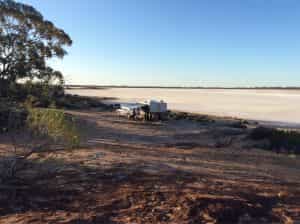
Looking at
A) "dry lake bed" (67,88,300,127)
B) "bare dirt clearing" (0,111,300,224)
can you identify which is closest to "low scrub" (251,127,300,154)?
"bare dirt clearing" (0,111,300,224)

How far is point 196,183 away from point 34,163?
3.29 meters

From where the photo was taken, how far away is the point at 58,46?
14.7 metres

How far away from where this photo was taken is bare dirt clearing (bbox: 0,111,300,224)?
152 inches

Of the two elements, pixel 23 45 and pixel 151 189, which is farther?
pixel 23 45

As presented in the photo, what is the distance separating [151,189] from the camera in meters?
4.87

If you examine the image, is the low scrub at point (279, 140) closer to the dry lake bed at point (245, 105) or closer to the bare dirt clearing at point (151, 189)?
the bare dirt clearing at point (151, 189)

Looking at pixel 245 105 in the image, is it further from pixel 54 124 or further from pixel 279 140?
pixel 54 124

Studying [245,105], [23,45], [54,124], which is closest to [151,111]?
[23,45]

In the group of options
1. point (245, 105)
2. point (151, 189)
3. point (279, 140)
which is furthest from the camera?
point (245, 105)

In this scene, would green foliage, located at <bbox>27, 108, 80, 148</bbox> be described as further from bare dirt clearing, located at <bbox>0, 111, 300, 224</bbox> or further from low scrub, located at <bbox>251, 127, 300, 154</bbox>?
low scrub, located at <bbox>251, 127, 300, 154</bbox>

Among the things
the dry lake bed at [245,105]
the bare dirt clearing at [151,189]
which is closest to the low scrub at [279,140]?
the bare dirt clearing at [151,189]

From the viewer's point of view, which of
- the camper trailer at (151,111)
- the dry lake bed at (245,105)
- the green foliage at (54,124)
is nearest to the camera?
the green foliage at (54,124)

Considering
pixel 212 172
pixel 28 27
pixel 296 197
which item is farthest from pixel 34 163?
pixel 28 27

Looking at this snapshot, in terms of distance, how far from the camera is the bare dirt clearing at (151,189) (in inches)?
152
